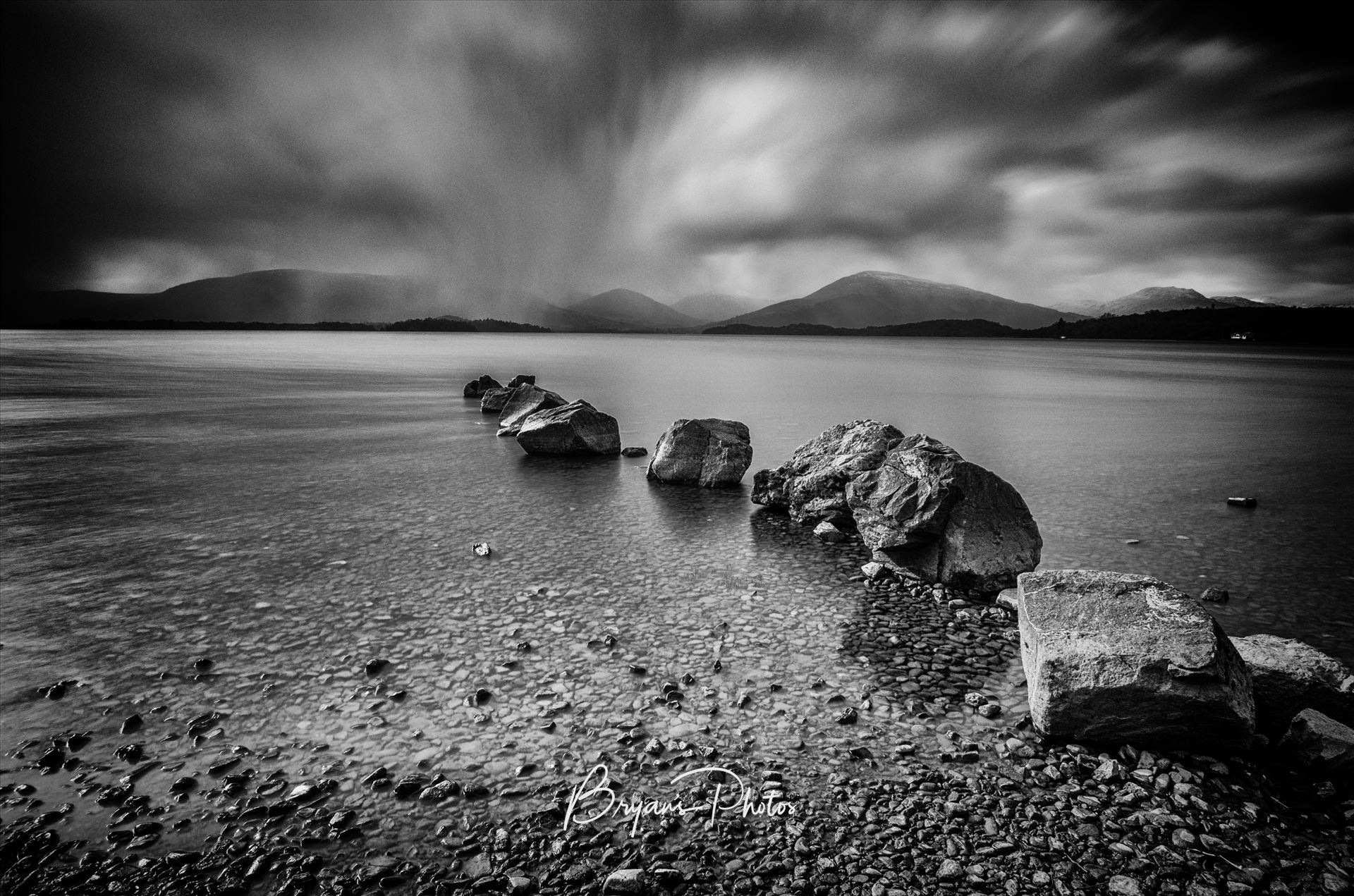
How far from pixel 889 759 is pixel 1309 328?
25672cm

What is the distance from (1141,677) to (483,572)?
816 cm

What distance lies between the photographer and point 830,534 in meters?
11.5

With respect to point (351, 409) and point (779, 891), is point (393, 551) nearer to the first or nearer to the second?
point (779, 891)

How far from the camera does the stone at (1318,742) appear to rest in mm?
5102

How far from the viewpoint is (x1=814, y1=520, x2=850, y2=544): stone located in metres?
11.4

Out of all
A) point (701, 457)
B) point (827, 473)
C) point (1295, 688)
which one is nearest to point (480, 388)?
point (701, 457)

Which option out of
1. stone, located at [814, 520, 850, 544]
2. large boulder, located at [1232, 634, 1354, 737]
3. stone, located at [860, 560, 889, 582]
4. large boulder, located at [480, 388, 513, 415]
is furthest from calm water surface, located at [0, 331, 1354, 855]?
large boulder, located at [480, 388, 513, 415]

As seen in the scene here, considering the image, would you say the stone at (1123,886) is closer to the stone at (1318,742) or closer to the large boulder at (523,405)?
the stone at (1318,742)

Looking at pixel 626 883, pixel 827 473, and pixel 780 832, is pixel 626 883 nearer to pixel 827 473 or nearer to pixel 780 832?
pixel 780 832

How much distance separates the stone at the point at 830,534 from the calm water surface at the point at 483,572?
41cm

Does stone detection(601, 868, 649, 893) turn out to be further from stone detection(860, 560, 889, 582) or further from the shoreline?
stone detection(860, 560, 889, 582)

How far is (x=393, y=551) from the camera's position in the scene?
10.5m

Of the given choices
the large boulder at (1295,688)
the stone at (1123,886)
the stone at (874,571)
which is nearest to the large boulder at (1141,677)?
the large boulder at (1295,688)

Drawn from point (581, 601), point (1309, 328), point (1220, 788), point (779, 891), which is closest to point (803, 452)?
point (581, 601)
